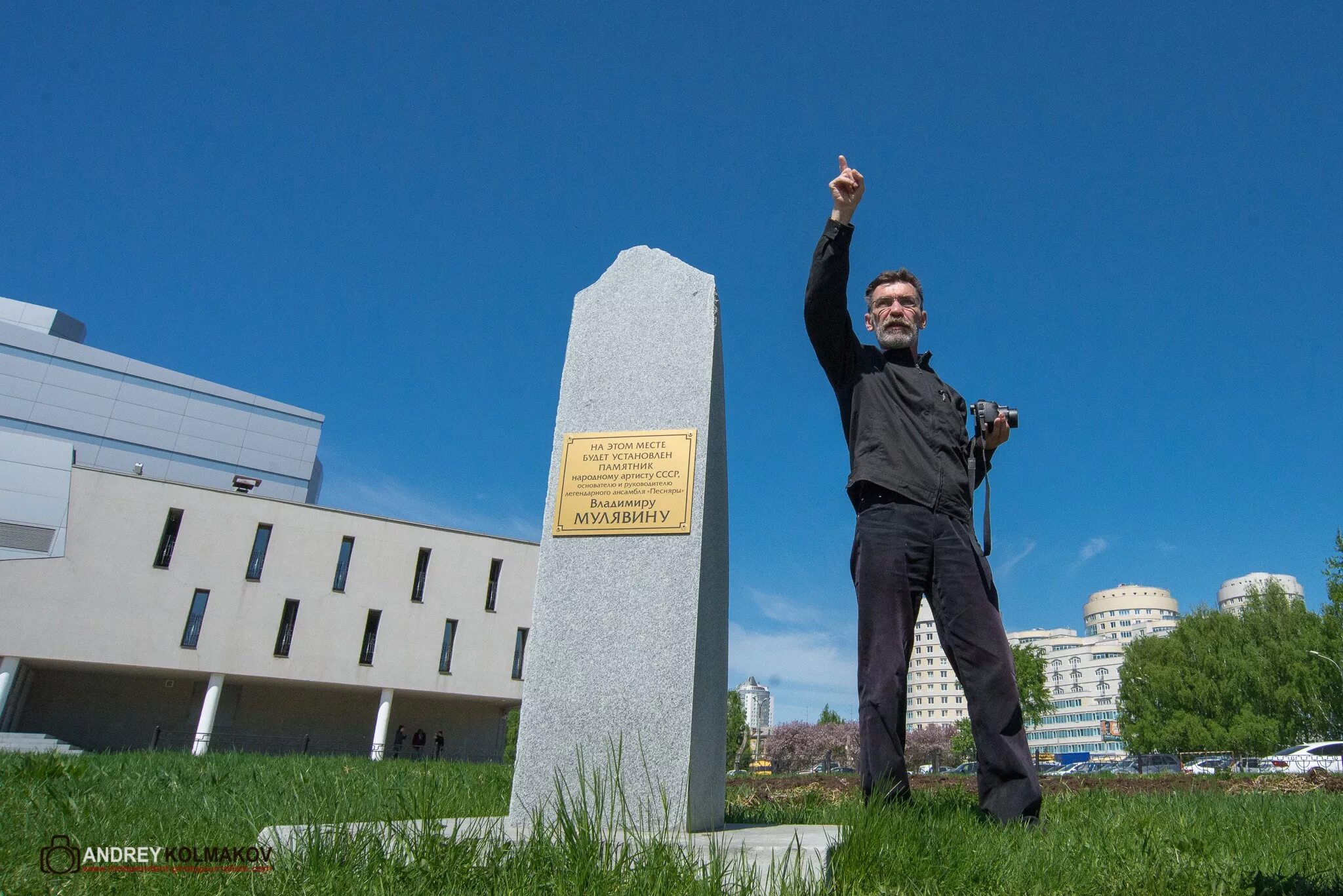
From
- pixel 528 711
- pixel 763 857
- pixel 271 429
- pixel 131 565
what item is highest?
pixel 271 429

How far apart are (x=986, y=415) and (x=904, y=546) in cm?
89

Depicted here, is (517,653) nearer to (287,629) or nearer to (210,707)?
Result: (287,629)

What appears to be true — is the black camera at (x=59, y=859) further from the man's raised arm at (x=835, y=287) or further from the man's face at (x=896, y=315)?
the man's face at (x=896, y=315)

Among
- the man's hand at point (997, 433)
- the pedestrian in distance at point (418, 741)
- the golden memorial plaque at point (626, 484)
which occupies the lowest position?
the pedestrian in distance at point (418, 741)

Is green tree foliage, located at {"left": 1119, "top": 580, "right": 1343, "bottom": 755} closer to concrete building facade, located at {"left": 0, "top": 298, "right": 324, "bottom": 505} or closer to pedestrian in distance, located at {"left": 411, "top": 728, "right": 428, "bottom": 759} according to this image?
pedestrian in distance, located at {"left": 411, "top": 728, "right": 428, "bottom": 759}

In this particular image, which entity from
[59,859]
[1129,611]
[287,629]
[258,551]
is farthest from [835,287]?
[1129,611]

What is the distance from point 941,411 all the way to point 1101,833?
6.38 ft

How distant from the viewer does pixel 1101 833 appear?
322 cm

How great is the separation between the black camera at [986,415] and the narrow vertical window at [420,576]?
114 ft

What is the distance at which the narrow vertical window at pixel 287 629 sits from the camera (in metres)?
32.8

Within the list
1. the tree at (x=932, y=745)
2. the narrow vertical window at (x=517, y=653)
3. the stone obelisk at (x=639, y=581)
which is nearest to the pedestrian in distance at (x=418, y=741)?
the narrow vertical window at (x=517, y=653)

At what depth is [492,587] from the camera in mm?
37844

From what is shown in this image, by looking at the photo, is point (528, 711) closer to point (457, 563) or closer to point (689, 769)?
point (689, 769)

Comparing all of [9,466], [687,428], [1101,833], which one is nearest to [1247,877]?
[1101,833]
